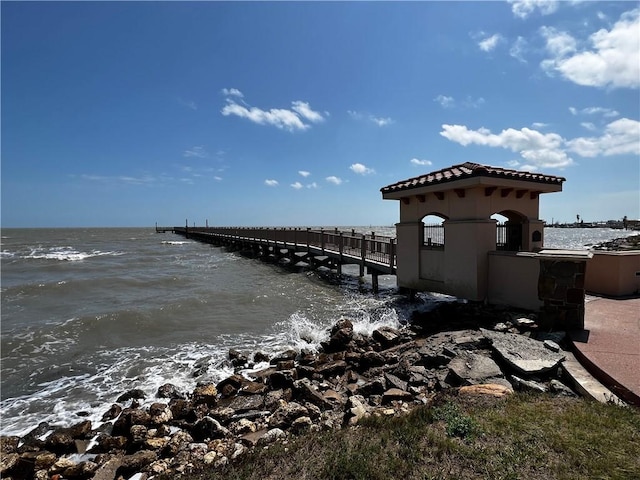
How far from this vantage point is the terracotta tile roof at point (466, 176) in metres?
8.90

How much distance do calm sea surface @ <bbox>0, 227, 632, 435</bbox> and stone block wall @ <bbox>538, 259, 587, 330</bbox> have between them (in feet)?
14.2

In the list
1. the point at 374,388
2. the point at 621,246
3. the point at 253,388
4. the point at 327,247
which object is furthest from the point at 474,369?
the point at 621,246

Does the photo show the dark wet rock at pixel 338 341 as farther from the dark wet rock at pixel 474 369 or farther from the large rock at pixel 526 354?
the large rock at pixel 526 354

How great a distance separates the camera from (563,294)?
22.6 feet

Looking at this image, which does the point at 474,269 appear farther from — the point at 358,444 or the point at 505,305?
the point at 358,444

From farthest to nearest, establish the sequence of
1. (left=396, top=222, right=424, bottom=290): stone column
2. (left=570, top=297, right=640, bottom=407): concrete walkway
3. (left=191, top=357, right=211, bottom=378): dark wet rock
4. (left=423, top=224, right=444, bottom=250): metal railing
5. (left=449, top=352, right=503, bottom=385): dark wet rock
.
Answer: (left=396, top=222, right=424, bottom=290): stone column, (left=423, top=224, right=444, bottom=250): metal railing, (left=191, top=357, right=211, bottom=378): dark wet rock, (left=449, top=352, right=503, bottom=385): dark wet rock, (left=570, top=297, right=640, bottom=407): concrete walkway

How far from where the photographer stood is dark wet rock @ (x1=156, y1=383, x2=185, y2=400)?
22.3 feet

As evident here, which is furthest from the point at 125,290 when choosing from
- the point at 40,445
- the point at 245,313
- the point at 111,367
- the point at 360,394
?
the point at 360,394

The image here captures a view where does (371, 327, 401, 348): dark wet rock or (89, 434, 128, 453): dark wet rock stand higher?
(371, 327, 401, 348): dark wet rock

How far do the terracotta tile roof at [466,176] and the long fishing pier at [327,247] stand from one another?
3.25 metres

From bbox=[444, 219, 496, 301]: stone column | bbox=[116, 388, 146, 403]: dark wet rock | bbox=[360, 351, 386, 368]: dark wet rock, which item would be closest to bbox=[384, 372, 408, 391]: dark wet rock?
bbox=[360, 351, 386, 368]: dark wet rock

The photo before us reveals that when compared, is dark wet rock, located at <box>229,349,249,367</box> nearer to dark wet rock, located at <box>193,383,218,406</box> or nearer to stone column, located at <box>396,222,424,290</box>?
dark wet rock, located at <box>193,383,218,406</box>

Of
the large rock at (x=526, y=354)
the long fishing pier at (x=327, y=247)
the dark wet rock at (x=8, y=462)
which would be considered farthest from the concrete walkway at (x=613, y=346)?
the dark wet rock at (x=8, y=462)

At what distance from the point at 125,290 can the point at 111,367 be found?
10.8 m
